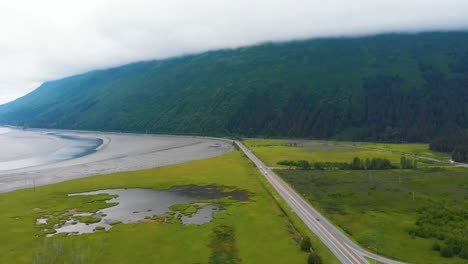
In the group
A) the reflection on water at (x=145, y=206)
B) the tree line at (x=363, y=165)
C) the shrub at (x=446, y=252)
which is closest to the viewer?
the shrub at (x=446, y=252)

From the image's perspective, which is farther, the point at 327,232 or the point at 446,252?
the point at 327,232

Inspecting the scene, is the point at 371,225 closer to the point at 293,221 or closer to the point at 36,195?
the point at 293,221

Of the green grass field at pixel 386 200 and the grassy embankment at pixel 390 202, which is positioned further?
the grassy embankment at pixel 390 202

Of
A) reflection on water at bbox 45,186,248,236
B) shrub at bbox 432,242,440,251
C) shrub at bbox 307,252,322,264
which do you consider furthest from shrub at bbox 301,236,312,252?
reflection on water at bbox 45,186,248,236

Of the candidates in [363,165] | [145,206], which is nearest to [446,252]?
[145,206]

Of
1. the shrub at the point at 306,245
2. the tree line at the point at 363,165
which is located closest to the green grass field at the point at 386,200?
the tree line at the point at 363,165

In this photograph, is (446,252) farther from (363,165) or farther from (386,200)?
(363,165)

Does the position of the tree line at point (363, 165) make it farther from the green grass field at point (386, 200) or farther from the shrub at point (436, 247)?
the shrub at point (436, 247)
